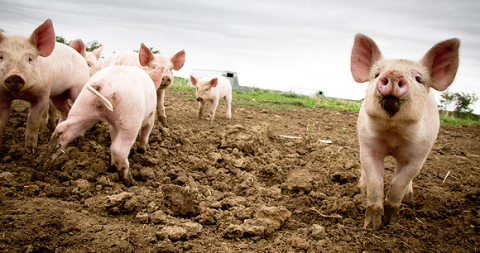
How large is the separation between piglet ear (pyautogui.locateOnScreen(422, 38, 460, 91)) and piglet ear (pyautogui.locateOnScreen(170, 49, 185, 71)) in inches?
160

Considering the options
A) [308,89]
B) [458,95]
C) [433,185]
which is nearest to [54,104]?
[433,185]

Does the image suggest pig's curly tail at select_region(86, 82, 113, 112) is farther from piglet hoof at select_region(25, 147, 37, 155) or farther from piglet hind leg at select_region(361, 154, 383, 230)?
piglet hind leg at select_region(361, 154, 383, 230)

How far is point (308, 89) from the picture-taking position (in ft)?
79.0

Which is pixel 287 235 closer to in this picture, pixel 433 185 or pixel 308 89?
pixel 433 185

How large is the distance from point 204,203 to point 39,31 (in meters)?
2.71

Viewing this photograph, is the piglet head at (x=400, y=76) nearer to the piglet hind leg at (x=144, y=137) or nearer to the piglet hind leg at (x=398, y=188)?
the piglet hind leg at (x=398, y=188)

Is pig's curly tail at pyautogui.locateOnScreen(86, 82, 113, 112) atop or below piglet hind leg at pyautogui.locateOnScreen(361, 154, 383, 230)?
atop

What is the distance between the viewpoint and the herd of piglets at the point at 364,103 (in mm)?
2748

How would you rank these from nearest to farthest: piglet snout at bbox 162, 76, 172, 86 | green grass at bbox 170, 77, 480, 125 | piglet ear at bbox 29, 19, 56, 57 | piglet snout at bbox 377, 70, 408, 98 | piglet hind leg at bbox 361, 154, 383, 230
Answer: piglet snout at bbox 377, 70, 408, 98 → piglet hind leg at bbox 361, 154, 383, 230 → piglet ear at bbox 29, 19, 56, 57 → piglet snout at bbox 162, 76, 172, 86 → green grass at bbox 170, 77, 480, 125

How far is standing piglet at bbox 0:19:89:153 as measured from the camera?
3490 mm

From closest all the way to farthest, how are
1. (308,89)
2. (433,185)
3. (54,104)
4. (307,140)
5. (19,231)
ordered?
(19,231) → (433,185) → (54,104) → (307,140) → (308,89)

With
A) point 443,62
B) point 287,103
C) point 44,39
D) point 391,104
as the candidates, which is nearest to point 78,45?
point 44,39

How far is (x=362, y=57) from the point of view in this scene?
134 inches

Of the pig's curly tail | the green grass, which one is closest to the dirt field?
the pig's curly tail
